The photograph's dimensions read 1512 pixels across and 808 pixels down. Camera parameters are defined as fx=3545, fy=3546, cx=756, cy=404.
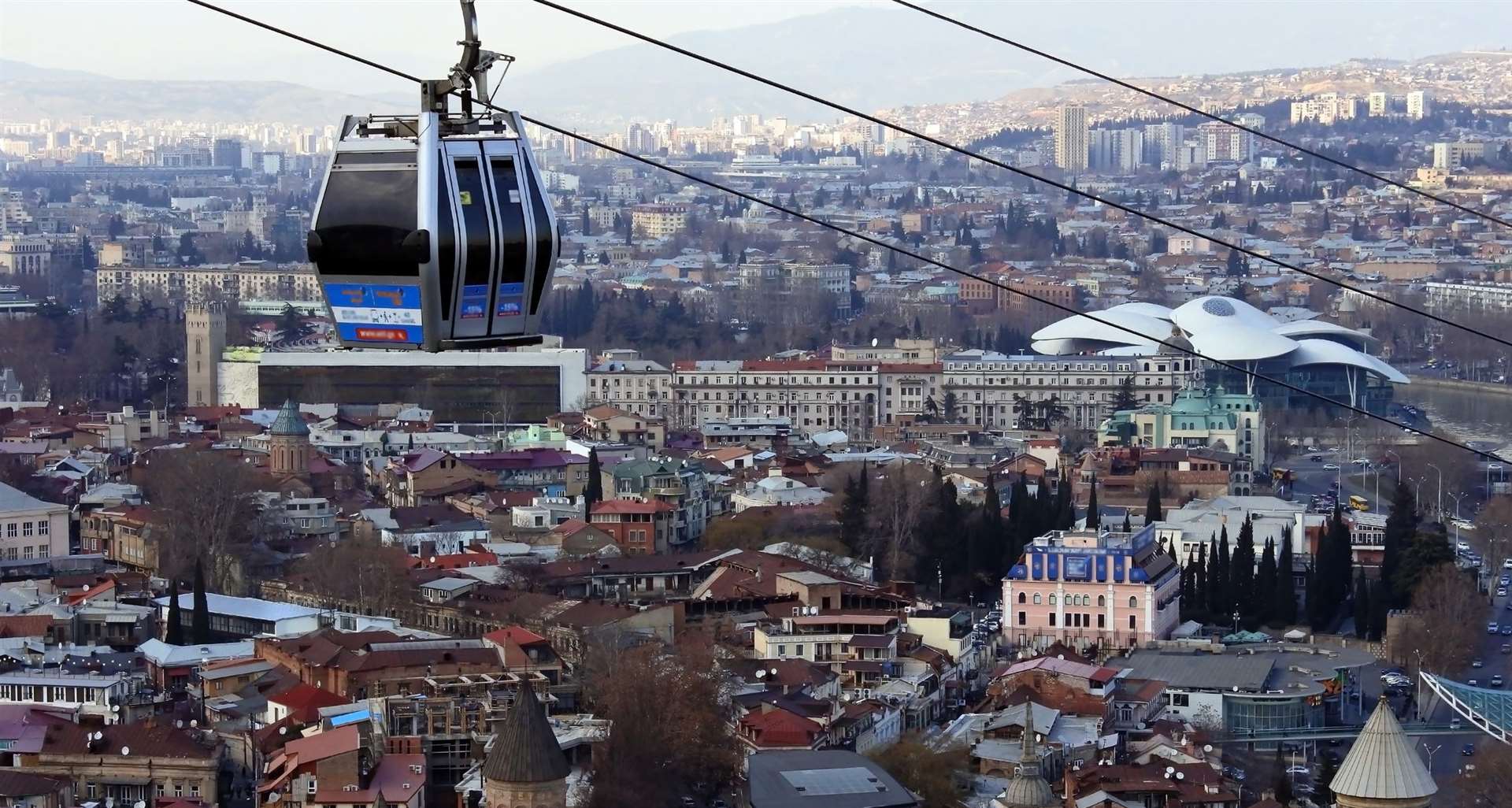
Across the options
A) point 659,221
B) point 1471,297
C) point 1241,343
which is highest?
point 659,221

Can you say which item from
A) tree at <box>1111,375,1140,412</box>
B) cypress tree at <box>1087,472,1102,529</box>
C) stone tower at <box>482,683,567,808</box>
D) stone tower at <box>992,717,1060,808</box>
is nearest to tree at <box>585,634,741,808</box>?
stone tower at <box>482,683,567,808</box>

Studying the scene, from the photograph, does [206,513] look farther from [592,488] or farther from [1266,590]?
[1266,590]

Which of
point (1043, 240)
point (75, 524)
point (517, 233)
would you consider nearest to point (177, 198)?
point (1043, 240)

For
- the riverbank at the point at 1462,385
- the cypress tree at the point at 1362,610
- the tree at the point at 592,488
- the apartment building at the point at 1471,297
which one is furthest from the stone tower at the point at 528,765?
the apartment building at the point at 1471,297

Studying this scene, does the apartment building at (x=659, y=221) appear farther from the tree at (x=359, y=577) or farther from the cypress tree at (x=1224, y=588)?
the cypress tree at (x=1224, y=588)

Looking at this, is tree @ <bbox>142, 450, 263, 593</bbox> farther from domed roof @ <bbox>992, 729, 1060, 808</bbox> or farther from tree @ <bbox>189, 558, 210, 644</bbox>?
domed roof @ <bbox>992, 729, 1060, 808</bbox>

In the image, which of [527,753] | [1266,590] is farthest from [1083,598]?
[527,753]

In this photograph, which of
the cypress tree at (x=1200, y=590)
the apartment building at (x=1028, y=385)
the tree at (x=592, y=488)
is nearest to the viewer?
the cypress tree at (x=1200, y=590)
